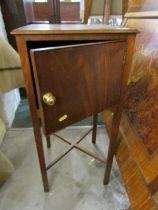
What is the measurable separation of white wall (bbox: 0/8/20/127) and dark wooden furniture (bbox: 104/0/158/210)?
3.71 ft

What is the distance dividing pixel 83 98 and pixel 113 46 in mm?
237

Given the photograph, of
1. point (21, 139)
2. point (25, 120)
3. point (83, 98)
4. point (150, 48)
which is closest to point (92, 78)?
point (83, 98)

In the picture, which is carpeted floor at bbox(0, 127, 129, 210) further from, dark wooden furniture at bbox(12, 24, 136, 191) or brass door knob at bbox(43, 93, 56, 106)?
brass door knob at bbox(43, 93, 56, 106)

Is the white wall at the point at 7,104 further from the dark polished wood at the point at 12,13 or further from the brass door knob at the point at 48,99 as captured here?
the brass door knob at the point at 48,99

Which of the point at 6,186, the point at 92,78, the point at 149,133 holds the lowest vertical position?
the point at 6,186

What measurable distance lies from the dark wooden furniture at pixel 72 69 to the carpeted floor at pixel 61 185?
0.61m

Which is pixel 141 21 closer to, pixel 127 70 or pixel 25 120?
pixel 127 70

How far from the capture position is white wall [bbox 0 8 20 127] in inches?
62.1

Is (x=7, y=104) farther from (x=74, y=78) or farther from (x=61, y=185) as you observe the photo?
(x=74, y=78)

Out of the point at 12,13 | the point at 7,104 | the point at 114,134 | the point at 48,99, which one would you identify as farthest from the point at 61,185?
the point at 12,13

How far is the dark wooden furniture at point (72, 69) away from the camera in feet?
1.84

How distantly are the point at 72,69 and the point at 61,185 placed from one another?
911mm

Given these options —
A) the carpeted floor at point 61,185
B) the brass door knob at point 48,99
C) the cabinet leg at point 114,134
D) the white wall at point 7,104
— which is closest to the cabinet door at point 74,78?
the brass door knob at point 48,99

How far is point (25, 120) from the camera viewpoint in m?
1.82
